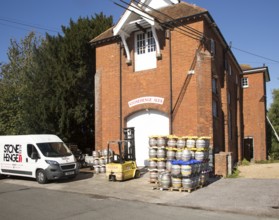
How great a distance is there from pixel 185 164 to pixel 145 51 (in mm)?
9652

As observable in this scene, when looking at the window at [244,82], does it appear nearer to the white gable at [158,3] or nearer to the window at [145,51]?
the white gable at [158,3]

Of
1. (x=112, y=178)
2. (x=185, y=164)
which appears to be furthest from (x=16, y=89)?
(x=185, y=164)

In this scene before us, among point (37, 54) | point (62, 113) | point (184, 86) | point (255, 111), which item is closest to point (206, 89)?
point (184, 86)

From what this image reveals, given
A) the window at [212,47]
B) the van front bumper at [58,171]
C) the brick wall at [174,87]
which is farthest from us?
the window at [212,47]

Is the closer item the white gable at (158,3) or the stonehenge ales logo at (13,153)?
the stonehenge ales logo at (13,153)

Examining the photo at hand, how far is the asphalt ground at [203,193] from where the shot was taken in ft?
32.4

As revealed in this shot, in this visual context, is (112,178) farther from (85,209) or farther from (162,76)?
(162,76)

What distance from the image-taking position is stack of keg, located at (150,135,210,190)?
41.2 ft

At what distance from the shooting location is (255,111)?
1160 inches

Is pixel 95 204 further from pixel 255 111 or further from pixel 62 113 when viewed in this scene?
pixel 255 111

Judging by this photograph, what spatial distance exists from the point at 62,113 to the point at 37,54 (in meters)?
6.63

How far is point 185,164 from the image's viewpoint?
40.8 feet

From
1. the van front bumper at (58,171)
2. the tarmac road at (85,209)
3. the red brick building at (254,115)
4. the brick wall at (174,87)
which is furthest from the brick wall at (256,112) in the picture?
the tarmac road at (85,209)

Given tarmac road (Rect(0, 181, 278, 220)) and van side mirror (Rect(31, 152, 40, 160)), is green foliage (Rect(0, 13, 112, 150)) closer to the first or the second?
van side mirror (Rect(31, 152, 40, 160))
